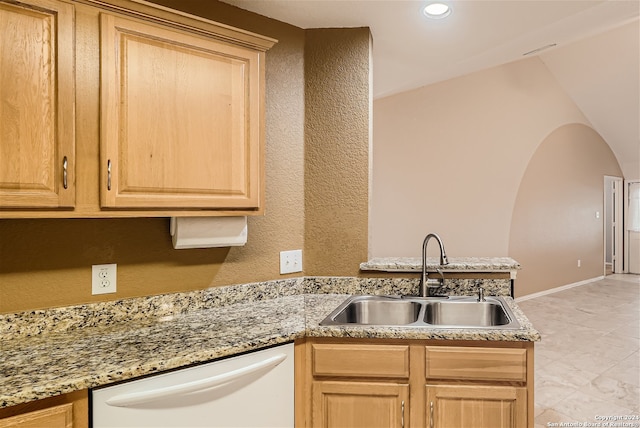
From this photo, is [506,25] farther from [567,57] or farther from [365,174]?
[567,57]

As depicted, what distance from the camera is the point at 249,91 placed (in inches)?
70.7

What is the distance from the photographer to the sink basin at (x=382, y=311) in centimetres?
214

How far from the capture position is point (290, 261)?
2295mm

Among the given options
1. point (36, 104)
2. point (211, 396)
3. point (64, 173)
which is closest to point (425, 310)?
point (211, 396)

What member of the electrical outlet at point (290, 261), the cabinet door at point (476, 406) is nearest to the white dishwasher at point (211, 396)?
the cabinet door at point (476, 406)

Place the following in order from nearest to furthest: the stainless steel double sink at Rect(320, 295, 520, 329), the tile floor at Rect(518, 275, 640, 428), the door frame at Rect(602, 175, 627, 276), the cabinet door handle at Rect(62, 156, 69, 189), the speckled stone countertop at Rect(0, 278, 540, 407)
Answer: the speckled stone countertop at Rect(0, 278, 540, 407), the cabinet door handle at Rect(62, 156, 69, 189), the stainless steel double sink at Rect(320, 295, 520, 329), the tile floor at Rect(518, 275, 640, 428), the door frame at Rect(602, 175, 627, 276)

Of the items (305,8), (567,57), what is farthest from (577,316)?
(305,8)

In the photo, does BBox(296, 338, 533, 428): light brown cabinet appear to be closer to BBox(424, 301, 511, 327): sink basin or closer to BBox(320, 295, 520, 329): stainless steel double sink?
BBox(320, 295, 520, 329): stainless steel double sink

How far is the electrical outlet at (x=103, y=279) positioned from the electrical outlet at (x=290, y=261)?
810 mm

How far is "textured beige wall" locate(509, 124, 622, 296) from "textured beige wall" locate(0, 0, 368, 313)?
4.57 metres

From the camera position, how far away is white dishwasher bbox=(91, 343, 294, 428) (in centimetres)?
128

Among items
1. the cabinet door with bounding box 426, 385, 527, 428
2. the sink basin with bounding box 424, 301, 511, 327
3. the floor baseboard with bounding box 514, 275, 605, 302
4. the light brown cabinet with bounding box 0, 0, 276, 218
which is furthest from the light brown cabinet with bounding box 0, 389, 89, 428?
the floor baseboard with bounding box 514, 275, 605, 302

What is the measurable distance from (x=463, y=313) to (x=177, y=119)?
155cm

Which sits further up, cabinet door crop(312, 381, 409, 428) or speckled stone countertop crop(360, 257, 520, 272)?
speckled stone countertop crop(360, 257, 520, 272)
